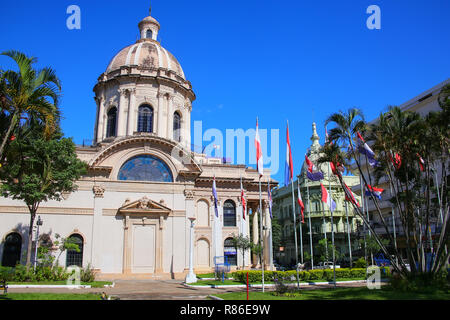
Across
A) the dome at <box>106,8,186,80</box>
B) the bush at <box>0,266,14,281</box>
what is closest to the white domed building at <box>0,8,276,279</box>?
the dome at <box>106,8,186,80</box>

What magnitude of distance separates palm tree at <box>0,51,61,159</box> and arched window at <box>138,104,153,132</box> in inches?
1149

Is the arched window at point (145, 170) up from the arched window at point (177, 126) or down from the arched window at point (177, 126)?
down

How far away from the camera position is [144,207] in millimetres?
37094

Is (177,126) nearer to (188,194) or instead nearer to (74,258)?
(188,194)

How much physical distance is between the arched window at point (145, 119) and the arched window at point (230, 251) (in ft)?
51.2

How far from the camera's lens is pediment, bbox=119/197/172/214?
121ft

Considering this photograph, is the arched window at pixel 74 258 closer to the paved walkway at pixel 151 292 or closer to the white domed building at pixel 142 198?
the white domed building at pixel 142 198

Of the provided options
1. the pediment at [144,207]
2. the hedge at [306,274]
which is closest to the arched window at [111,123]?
the pediment at [144,207]

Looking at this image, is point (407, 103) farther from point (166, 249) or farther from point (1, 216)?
point (1, 216)

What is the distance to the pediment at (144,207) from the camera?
36812 mm

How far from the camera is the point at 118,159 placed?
1505 inches

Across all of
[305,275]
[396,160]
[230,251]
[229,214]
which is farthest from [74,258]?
[396,160]

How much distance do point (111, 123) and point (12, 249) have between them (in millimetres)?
17300
